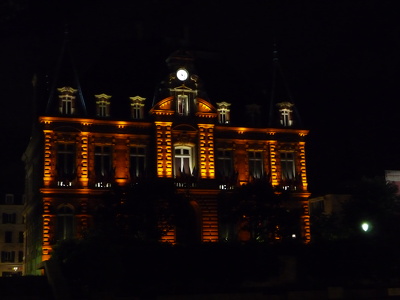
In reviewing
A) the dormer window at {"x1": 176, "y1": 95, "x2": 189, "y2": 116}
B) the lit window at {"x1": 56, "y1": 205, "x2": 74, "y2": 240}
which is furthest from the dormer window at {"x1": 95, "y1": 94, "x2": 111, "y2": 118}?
the lit window at {"x1": 56, "y1": 205, "x2": 74, "y2": 240}

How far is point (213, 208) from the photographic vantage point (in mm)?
67688

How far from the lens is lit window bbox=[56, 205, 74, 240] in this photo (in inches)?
2519

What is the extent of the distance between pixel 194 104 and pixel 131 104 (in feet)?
20.9

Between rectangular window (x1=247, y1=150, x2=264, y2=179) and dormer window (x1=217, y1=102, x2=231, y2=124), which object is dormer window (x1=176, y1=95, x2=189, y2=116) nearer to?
dormer window (x1=217, y1=102, x2=231, y2=124)

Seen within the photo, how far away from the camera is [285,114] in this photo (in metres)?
74.4

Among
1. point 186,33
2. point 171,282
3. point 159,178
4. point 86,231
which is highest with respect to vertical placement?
point 186,33

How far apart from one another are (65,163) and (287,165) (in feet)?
77.7

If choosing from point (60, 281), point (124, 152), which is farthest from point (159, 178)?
point (60, 281)

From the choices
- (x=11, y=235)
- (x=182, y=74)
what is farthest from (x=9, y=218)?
(x=182, y=74)

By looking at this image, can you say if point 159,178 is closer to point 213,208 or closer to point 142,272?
point 213,208

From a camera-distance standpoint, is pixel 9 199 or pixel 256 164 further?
pixel 9 199

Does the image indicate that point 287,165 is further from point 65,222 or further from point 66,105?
point 65,222

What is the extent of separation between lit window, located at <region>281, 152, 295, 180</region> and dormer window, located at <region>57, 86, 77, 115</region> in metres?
23.0

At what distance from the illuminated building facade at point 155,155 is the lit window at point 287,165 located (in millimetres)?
Result: 108
